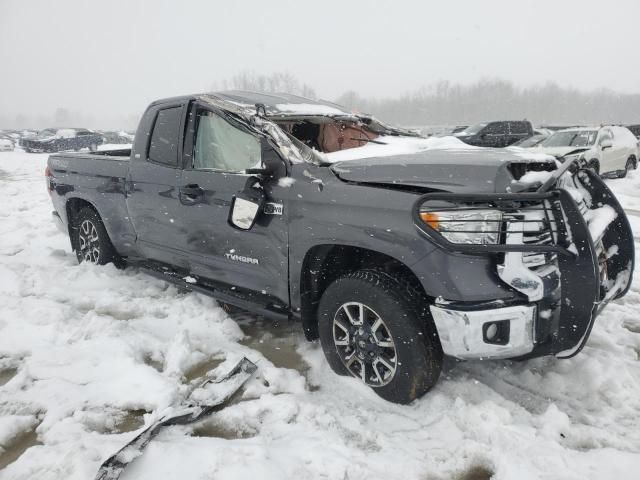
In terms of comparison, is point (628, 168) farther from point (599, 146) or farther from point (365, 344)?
point (365, 344)

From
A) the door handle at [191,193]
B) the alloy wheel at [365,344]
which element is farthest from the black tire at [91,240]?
the alloy wheel at [365,344]

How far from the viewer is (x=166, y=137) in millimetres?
3619

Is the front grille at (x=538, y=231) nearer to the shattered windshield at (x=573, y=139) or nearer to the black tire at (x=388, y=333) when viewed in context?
the black tire at (x=388, y=333)

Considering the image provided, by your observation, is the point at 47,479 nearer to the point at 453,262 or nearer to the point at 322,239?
the point at 322,239

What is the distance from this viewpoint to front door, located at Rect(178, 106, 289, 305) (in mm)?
2760

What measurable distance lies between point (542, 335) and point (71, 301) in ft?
12.0

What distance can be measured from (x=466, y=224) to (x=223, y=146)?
1840 mm

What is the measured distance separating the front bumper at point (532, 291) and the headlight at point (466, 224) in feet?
0.16

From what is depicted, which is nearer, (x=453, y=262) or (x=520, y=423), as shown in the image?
(x=453, y=262)

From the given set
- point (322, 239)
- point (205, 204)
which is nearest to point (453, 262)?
point (322, 239)

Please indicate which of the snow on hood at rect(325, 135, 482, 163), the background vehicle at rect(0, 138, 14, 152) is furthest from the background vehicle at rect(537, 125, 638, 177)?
the background vehicle at rect(0, 138, 14, 152)

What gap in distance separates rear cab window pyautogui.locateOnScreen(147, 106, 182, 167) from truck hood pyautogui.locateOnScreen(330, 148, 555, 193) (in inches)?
63.0

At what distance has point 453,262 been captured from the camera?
81.9 inches

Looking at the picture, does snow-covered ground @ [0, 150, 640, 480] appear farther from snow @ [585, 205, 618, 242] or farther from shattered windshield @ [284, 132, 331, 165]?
shattered windshield @ [284, 132, 331, 165]
